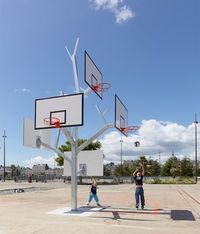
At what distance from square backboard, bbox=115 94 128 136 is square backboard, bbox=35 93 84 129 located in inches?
115

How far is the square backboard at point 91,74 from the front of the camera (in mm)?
16641

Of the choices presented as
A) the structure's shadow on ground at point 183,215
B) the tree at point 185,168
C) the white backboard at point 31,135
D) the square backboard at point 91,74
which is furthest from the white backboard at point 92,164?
the tree at point 185,168

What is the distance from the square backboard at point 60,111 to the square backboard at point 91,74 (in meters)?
1.44

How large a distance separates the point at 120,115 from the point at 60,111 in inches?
146

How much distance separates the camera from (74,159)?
16.6m

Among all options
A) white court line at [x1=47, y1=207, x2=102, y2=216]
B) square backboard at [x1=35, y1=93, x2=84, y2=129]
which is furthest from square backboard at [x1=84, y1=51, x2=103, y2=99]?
Answer: white court line at [x1=47, y1=207, x2=102, y2=216]

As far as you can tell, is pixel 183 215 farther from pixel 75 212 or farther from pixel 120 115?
pixel 120 115

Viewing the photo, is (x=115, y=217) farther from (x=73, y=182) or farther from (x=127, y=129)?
(x=127, y=129)

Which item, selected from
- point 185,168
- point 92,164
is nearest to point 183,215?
point 92,164

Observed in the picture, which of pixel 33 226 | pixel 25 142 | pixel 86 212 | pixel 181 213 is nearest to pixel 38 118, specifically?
pixel 25 142

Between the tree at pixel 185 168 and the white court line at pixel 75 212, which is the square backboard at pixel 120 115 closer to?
the white court line at pixel 75 212

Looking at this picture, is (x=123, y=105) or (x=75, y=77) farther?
(x=123, y=105)

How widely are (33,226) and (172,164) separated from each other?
3369 inches

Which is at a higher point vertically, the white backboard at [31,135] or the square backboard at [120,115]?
the square backboard at [120,115]
